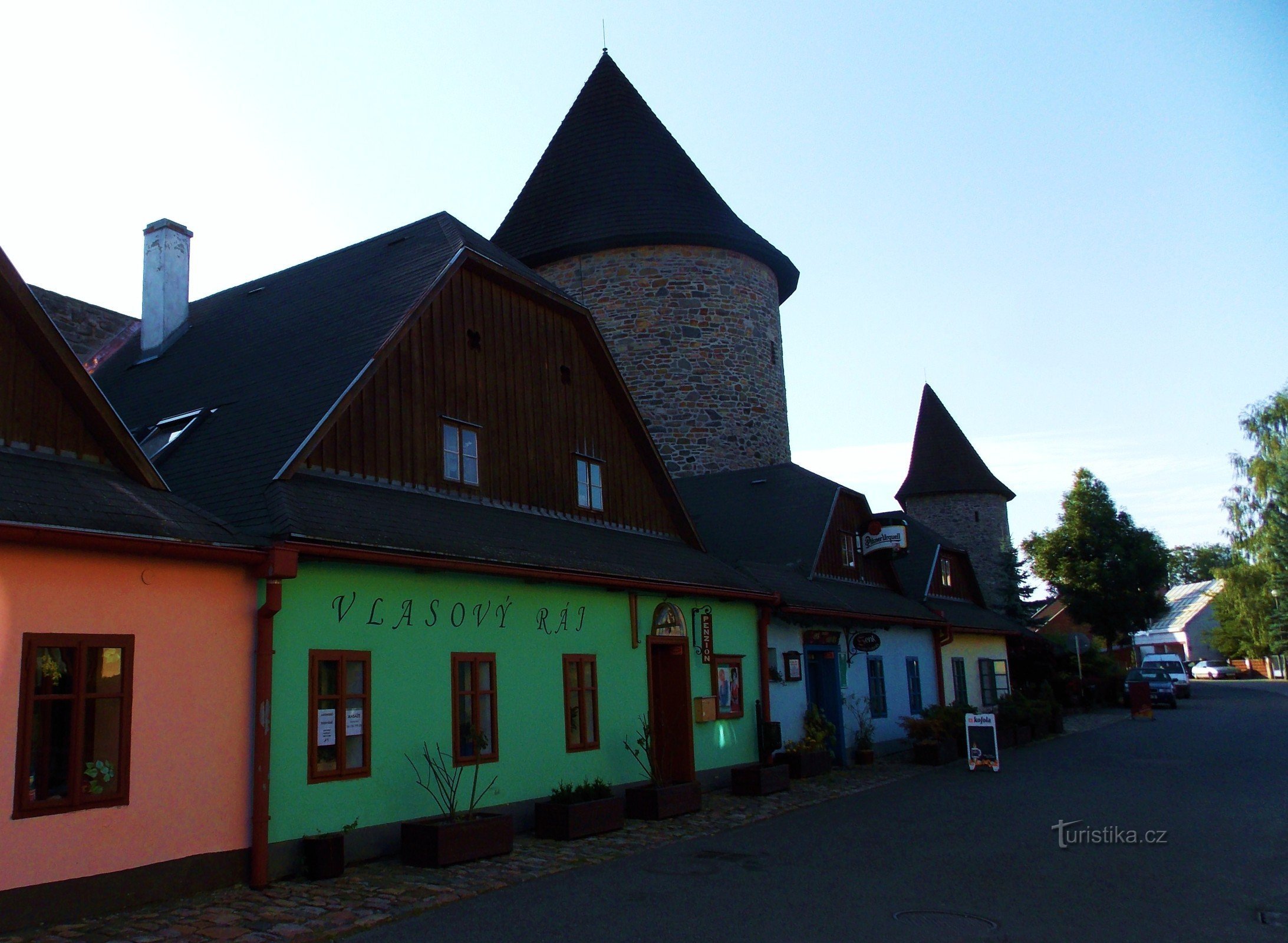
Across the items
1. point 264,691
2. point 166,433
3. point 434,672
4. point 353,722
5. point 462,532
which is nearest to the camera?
point 264,691

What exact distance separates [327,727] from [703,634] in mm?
6575

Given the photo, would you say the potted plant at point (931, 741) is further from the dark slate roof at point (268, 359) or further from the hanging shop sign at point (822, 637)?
the dark slate roof at point (268, 359)

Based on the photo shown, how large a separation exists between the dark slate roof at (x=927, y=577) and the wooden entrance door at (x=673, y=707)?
31.3ft

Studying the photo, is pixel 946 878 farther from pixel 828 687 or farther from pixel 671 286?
pixel 671 286

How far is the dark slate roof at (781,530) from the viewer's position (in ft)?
61.6

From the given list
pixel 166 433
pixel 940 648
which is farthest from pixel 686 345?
pixel 166 433

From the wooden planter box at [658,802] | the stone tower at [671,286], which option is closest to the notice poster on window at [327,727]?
the wooden planter box at [658,802]

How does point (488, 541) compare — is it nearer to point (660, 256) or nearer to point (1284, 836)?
point (1284, 836)

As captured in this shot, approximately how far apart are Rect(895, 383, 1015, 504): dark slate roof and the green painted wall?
3272 centimetres

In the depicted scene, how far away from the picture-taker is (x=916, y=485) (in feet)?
148

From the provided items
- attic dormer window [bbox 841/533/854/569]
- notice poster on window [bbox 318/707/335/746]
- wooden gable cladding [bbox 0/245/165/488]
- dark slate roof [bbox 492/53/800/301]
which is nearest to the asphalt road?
notice poster on window [bbox 318/707/335/746]

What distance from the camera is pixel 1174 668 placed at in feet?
146

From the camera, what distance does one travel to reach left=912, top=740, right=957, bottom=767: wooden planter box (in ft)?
61.5

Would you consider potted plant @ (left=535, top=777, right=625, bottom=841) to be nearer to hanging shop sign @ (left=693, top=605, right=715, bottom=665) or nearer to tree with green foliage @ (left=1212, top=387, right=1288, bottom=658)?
hanging shop sign @ (left=693, top=605, right=715, bottom=665)
